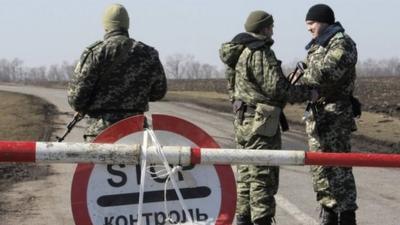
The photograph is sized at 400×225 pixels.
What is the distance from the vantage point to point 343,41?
552 centimetres

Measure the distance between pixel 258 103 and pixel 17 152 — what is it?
2.46 m

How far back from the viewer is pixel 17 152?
355cm

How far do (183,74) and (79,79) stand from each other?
167 meters

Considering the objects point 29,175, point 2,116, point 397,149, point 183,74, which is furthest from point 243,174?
point 183,74

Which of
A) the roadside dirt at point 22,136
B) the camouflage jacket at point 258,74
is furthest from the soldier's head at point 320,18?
the roadside dirt at point 22,136

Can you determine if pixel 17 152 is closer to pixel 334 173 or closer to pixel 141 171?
pixel 141 171

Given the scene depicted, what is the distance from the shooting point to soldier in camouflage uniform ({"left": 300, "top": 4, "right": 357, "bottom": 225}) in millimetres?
5535

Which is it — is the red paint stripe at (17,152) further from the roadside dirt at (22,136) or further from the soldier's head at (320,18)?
the roadside dirt at (22,136)

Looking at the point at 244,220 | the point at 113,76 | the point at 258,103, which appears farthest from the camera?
the point at 244,220

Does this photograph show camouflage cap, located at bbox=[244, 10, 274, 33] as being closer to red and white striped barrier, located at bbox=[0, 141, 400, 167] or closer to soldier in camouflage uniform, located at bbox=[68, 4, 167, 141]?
soldier in camouflage uniform, located at bbox=[68, 4, 167, 141]

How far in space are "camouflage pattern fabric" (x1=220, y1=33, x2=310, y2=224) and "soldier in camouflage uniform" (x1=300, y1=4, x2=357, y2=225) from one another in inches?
12.2

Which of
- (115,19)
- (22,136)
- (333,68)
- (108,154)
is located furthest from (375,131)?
(108,154)

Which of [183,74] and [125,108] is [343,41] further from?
[183,74]

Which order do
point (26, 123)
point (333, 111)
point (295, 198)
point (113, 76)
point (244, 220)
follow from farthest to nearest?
1. point (26, 123)
2. point (295, 198)
3. point (244, 220)
4. point (333, 111)
5. point (113, 76)
